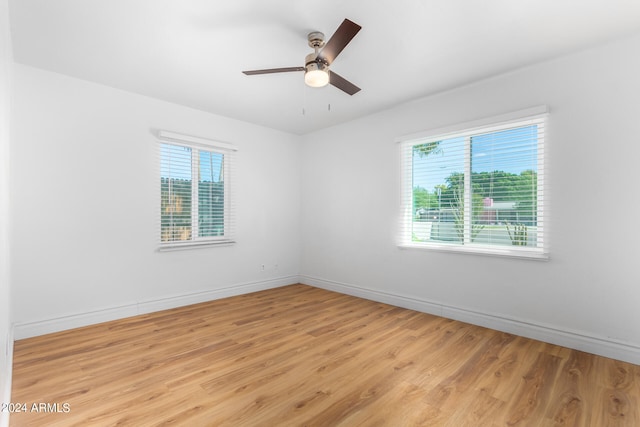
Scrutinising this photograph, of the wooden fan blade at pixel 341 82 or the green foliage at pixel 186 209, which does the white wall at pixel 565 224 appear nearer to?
the wooden fan blade at pixel 341 82

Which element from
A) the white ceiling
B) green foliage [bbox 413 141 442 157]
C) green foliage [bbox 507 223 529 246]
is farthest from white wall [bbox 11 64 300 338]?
green foliage [bbox 507 223 529 246]

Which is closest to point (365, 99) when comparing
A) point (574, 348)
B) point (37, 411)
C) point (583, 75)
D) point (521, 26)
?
point (521, 26)

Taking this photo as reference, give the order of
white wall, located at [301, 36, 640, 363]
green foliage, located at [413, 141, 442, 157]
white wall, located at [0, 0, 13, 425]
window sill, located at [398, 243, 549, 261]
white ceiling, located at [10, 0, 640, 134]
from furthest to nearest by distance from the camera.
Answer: green foliage, located at [413, 141, 442, 157], window sill, located at [398, 243, 549, 261], white wall, located at [301, 36, 640, 363], white ceiling, located at [10, 0, 640, 134], white wall, located at [0, 0, 13, 425]

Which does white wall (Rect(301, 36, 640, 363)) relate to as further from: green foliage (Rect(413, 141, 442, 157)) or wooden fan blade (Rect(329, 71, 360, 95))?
wooden fan blade (Rect(329, 71, 360, 95))

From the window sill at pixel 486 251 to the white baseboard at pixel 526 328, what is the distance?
0.64m

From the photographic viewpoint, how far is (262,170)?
4961 millimetres

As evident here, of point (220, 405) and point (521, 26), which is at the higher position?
point (521, 26)

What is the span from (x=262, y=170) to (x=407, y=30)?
311 cm

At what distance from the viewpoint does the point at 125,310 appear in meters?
3.56

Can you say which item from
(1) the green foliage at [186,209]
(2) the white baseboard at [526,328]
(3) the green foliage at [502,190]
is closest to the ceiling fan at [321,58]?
(3) the green foliage at [502,190]

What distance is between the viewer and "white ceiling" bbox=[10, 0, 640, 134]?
217 centimetres

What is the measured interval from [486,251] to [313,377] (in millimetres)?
2249

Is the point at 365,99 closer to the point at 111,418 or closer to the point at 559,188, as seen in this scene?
the point at 559,188

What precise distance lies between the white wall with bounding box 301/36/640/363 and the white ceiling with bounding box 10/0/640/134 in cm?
24
